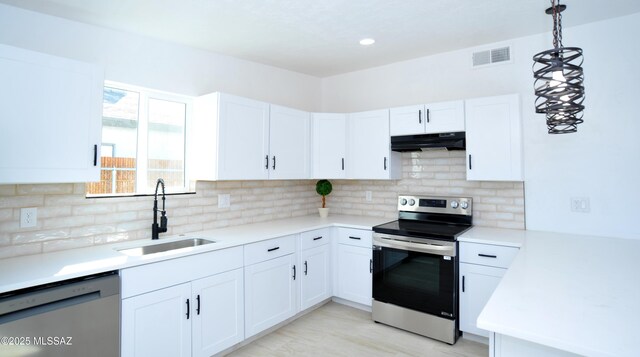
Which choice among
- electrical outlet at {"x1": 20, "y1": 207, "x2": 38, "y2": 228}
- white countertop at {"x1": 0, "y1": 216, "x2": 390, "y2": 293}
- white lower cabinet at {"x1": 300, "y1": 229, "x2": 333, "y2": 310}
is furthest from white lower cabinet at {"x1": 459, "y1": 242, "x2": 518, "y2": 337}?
electrical outlet at {"x1": 20, "y1": 207, "x2": 38, "y2": 228}

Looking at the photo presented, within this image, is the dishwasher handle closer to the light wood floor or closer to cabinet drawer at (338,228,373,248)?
the light wood floor

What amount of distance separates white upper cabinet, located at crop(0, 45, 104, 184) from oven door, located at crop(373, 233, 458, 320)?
8.01 ft

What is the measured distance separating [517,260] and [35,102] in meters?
3.04

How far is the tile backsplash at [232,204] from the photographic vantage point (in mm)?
2244

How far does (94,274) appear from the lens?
6.27 ft

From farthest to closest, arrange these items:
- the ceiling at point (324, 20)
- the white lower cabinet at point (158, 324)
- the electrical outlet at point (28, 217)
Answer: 1. the ceiling at point (324, 20)
2. the electrical outlet at point (28, 217)
3. the white lower cabinet at point (158, 324)

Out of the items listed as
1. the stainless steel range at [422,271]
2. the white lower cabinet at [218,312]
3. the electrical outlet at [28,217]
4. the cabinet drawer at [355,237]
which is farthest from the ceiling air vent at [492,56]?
the electrical outlet at [28,217]

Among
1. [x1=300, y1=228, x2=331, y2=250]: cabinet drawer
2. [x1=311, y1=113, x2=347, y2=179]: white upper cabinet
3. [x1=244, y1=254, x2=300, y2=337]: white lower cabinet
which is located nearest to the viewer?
[x1=244, y1=254, x2=300, y2=337]: white lower cabinet

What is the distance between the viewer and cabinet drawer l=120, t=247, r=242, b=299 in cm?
204

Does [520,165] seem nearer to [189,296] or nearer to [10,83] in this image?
[189,296]

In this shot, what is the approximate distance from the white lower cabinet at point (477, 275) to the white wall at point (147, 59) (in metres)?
2.62

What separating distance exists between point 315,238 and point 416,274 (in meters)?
1.04

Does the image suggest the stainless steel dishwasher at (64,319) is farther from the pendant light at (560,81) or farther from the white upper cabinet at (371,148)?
the white upper cabinet at (371,148)

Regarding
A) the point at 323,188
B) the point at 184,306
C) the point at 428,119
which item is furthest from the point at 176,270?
the point at 428,119
